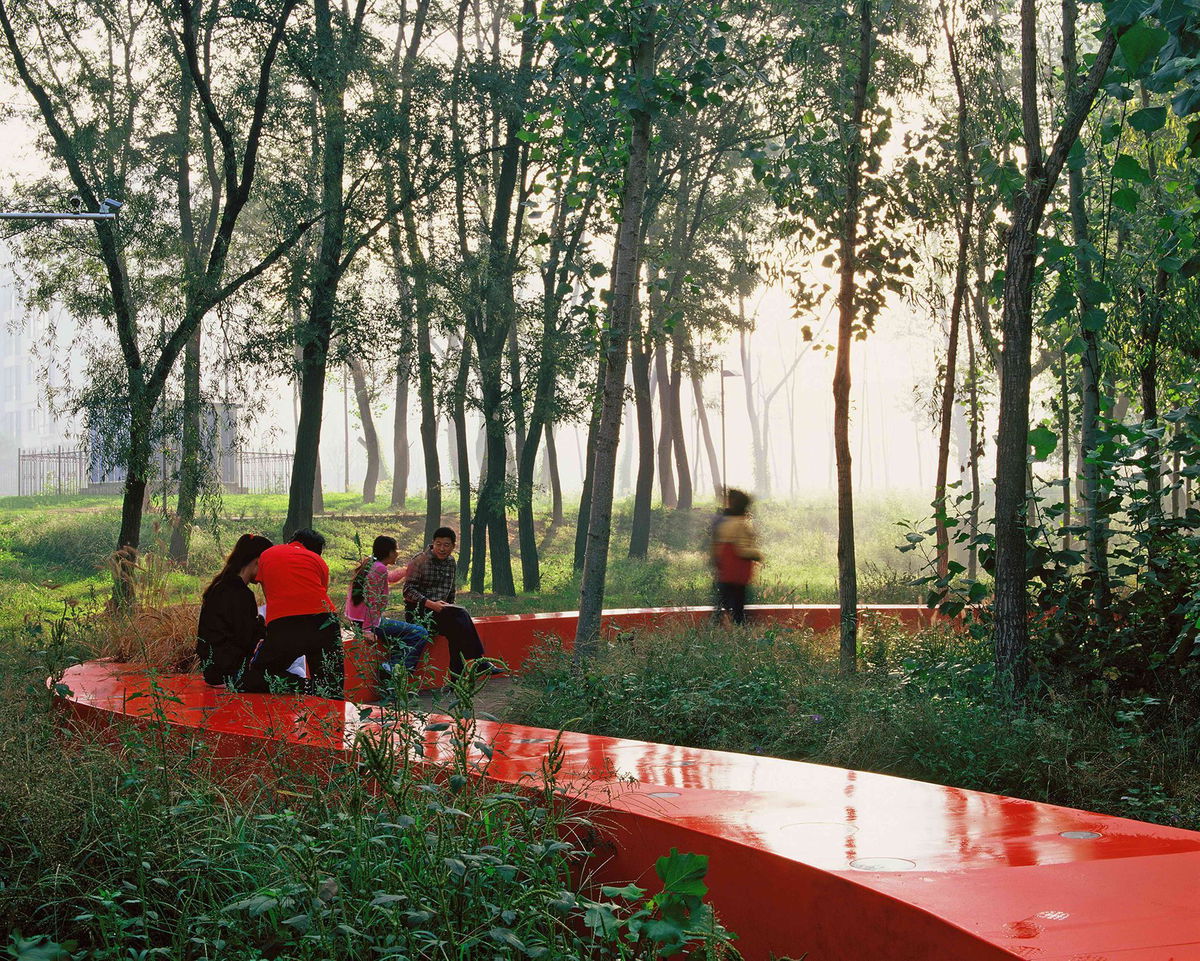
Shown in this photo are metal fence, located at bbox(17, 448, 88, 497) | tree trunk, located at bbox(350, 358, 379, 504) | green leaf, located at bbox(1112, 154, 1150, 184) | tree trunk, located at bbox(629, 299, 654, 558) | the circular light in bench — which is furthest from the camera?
metal fence, located at bbox(17, 448, 88, 497)

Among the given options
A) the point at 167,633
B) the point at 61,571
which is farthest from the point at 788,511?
the point at 167,633

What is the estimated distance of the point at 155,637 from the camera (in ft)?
27.3

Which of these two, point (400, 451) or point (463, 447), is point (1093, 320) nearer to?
point (463, 447)

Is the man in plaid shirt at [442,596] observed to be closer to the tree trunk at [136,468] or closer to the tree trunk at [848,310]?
the tree trunk at [136,468]

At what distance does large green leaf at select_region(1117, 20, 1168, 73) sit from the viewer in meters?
4.13

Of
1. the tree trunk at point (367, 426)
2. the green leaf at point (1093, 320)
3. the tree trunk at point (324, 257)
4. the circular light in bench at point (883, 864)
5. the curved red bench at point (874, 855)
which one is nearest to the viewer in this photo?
the curved red bench at point (874, 855)

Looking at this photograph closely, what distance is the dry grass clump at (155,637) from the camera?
807cm

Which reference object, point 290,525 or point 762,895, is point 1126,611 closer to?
point 762,895

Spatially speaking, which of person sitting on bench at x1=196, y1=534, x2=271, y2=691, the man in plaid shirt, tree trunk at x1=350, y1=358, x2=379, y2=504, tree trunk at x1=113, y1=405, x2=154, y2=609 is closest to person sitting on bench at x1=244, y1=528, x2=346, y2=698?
person sitting on bench at x1=196, y1=534, x2=271, y2=691

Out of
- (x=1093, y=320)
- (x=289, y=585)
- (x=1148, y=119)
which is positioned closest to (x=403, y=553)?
(x=289, y=585)

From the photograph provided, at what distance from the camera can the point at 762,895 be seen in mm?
3340

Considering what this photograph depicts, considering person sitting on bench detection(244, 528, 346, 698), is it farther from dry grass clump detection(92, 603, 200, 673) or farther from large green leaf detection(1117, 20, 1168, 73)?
large green leaf detection(1117, 20, 1168, 73)

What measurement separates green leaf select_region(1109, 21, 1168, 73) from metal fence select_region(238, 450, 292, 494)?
39.6 m

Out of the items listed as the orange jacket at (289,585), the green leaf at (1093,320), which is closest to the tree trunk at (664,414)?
the orange jacket at (289,585)
